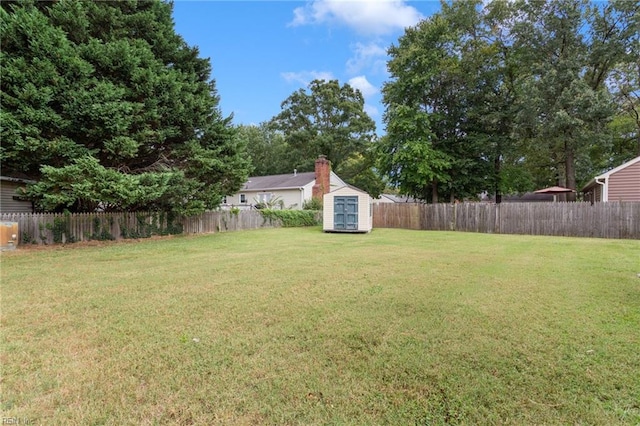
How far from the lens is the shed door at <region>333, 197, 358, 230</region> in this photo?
15625 millimetres

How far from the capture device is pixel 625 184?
14141mm

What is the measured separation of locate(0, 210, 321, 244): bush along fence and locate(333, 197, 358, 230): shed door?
5.02 meters

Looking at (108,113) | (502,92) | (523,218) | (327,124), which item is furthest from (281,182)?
(523,218)

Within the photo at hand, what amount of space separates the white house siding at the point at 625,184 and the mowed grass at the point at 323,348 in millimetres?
11210

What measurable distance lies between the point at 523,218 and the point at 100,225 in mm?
17172

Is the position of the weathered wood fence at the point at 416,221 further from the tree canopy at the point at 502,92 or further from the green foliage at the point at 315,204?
the green foliage at the point at 315,204

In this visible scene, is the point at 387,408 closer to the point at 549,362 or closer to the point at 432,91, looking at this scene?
the point at 549,362

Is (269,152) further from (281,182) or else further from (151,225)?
(151,225)

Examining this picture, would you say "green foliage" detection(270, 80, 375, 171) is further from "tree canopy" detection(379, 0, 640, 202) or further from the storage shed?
the storage shed

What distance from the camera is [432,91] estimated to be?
2112 cm

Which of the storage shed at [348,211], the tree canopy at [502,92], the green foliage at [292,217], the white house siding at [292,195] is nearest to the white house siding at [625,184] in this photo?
the tree canopy at [502,92]

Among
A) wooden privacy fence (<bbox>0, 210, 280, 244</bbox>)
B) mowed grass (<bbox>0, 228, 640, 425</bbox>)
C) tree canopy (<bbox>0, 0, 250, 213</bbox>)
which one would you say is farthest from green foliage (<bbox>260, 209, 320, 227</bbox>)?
mowed grass (<bbox>0, 228, 640, 425</bbox>)

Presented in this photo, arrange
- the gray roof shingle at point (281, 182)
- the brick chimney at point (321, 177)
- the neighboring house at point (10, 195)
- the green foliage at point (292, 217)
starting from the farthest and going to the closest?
the gray roof shingle at point (281, 182) < the brick chimney at point (321, 177) < the green foliage at point (292, 217) < the neighboring house at point (10, 195)

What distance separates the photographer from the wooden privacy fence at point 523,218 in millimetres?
12508
